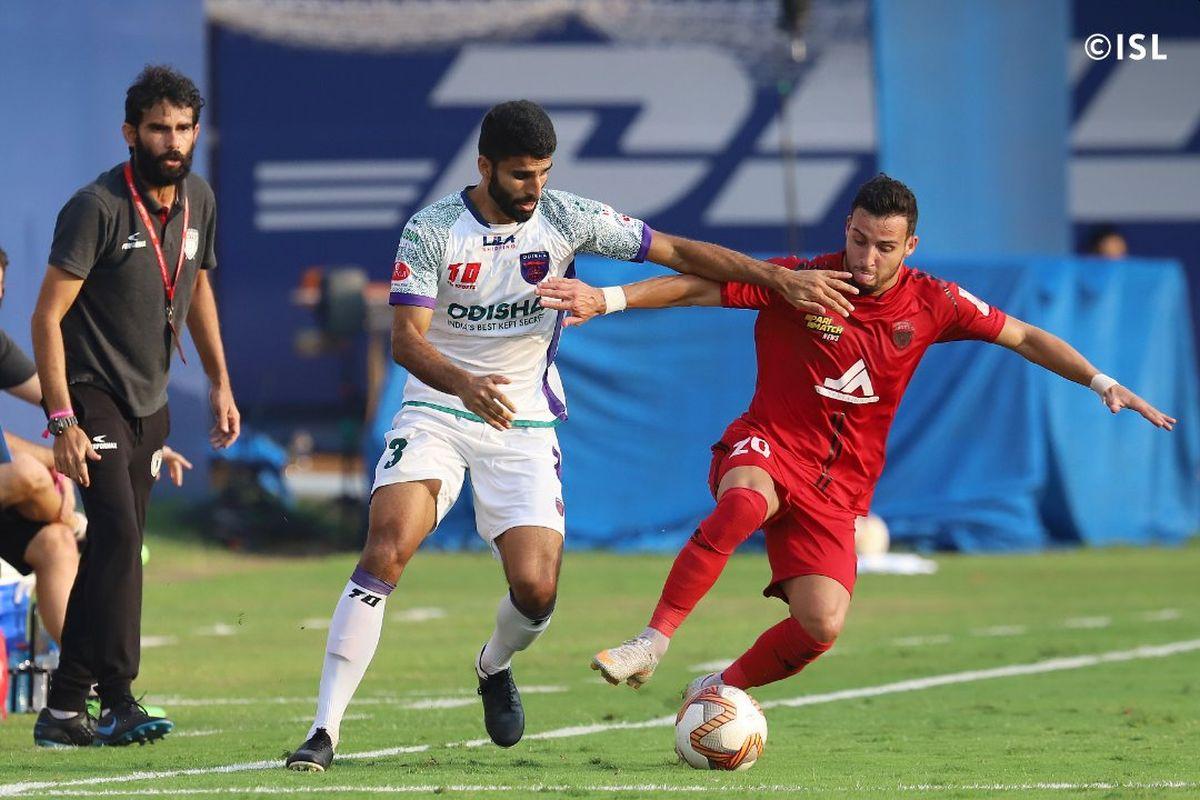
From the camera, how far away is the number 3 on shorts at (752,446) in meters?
7.75

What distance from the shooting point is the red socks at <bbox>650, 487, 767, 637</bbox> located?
24.0 feet

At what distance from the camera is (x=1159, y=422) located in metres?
7.77

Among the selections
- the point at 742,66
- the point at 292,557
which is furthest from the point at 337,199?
the point at 292,557

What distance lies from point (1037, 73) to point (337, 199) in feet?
27.8

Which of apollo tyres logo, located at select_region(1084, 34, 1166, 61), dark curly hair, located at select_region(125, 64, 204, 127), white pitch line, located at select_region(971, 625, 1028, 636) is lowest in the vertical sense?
white pitch line, located at select_region(971, 625, 1028, 636)

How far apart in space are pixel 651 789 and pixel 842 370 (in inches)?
81.7

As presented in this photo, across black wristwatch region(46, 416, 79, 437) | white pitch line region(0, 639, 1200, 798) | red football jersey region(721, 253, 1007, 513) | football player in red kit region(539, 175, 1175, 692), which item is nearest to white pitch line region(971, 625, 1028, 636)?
white pitch line region(0, 639, 1200, 798)

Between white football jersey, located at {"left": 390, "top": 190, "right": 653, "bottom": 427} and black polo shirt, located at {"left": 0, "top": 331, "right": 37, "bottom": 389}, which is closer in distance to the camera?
white football jersey, located at {"left": 390, "top": 190, "right": 653, "bottom": 427}

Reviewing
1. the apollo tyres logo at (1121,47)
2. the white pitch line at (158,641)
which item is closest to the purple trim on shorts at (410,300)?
the white pitch line at (158,641)

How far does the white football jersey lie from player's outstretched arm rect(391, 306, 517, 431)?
0.08m

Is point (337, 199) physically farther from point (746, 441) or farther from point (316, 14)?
point (746, 441)

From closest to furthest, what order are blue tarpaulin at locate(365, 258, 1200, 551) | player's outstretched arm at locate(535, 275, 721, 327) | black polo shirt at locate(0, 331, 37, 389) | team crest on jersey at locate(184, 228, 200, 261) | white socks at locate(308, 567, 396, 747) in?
white socks at locate(308, 567, 396, 747), player's outstretched arm at locate(535, 275, 721, 327), team crest on jersey at locate(184, 228, 200, 261), black polo shirt at locate(0, 331, 37, 389), blue tarpaulin at locate(365, 258, 1200, 551)

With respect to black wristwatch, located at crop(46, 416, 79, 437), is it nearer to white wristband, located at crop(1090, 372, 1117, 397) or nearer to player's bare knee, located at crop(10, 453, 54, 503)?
player's bare knee, located at crop(10, 453, 54, 503)

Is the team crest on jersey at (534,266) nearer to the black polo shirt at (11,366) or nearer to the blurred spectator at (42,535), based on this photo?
the blurred spectator at (42,535)
